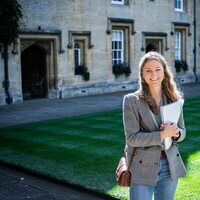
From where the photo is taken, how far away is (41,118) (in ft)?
42.3

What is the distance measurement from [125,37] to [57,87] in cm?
534

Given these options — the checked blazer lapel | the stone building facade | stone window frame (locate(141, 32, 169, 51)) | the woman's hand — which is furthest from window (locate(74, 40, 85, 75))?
the woman's hand

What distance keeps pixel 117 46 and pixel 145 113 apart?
1861 centimetres

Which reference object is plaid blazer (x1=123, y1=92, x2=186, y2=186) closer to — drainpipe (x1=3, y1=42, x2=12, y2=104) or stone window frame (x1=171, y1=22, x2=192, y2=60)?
drainpipe (x1=3, y1=42, x2=12, y2=104)

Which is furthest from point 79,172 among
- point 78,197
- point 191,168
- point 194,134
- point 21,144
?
point 194,134

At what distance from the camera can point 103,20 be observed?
20453mm

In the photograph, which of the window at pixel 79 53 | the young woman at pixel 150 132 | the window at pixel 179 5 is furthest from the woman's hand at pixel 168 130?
the window at pixel 179 5

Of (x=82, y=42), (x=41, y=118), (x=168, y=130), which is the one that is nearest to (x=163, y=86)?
(x=168, y=130)

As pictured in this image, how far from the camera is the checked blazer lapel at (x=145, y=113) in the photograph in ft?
10.9

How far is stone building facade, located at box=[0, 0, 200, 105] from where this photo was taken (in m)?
17.7

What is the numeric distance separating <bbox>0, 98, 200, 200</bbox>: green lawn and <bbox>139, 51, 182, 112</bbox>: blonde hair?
2.31 m

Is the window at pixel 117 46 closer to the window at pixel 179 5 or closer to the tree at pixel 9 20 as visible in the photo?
the window at pixel 179 5

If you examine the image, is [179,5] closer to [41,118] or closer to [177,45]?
[177,45]

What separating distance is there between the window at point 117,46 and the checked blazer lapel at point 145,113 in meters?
18.3
